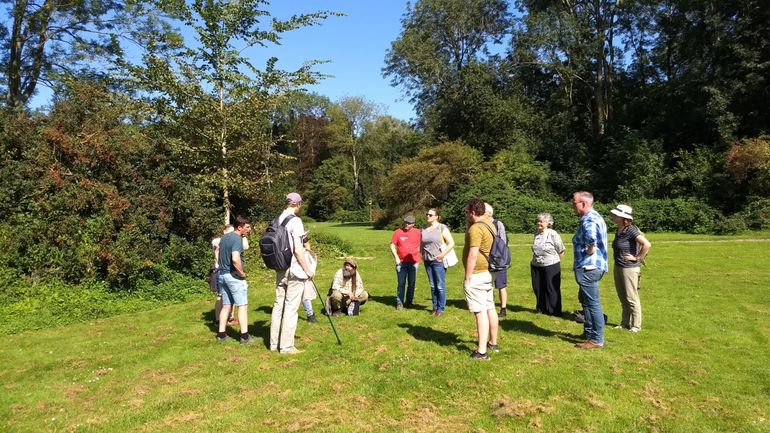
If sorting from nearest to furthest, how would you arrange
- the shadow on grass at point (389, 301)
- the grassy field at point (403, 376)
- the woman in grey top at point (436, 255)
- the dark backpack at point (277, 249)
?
1. the grassy field at point (403, 376)
2. the dark backpack at point (277, 249)
3. the woman in grey top at point (436, 255)
4. the shadow on grass at point (389, 301)

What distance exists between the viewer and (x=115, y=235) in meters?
10.6

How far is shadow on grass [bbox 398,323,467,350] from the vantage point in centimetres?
662

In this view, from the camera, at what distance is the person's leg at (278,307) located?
6.35m

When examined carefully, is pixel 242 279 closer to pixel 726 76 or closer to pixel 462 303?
pixel 462 303

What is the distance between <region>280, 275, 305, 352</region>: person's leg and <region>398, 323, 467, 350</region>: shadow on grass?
1.76 metres

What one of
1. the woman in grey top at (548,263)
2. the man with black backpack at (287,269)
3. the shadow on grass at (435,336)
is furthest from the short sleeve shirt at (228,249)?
the woman in grey top at (548,263)

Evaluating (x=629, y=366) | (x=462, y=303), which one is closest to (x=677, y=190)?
(x=462, y=303)

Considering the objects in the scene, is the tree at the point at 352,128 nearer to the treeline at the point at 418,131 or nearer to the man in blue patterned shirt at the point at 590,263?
the treeline at the point at 418,131

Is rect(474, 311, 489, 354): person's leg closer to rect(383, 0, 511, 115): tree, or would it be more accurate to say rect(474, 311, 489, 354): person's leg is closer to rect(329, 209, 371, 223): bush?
rect(383, 0, 511, 115): tree

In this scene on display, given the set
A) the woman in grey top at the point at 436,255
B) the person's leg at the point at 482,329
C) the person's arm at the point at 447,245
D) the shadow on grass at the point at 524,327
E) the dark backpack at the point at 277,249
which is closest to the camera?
the person's leg at the point at 482,329

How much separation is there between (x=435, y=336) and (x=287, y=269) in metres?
2.37

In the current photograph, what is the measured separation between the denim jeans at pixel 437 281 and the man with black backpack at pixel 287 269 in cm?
250

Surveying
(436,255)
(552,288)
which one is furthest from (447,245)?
(552,288)

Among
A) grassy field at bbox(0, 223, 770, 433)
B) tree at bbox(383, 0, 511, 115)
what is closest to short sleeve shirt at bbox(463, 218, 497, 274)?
grassy field at bbox(0, 223, 770, 433)
